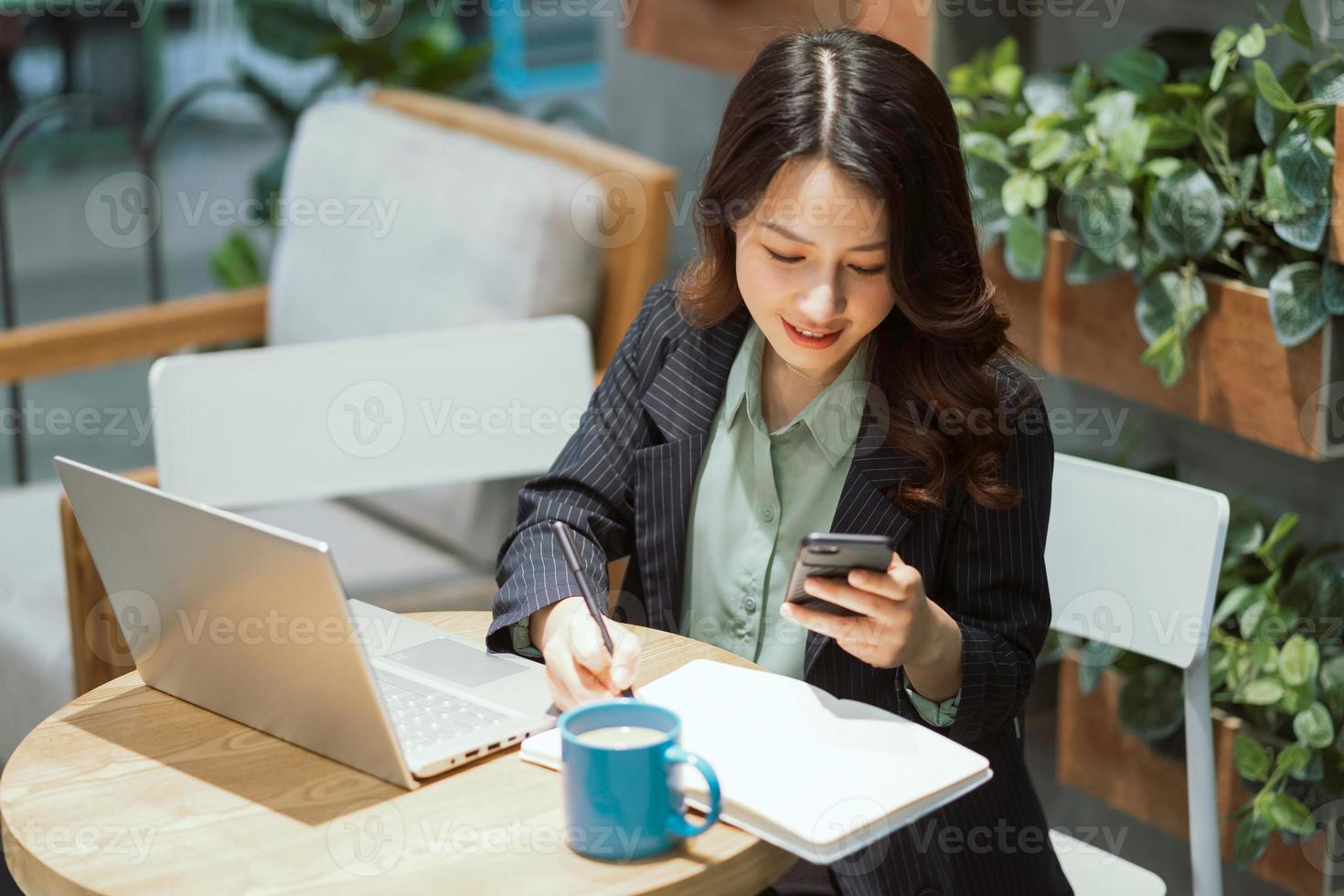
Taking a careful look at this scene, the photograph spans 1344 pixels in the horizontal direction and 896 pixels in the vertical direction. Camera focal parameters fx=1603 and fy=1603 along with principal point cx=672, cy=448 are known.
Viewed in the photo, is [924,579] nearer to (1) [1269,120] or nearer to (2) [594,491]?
(2) [594,491]

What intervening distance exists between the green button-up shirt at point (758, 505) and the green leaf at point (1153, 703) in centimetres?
89

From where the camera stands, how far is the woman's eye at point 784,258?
137 cm

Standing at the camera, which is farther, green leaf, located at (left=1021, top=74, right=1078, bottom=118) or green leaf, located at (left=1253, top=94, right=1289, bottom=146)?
green leaf, located at (left=1021, top=74, right=1078, bottom=118)

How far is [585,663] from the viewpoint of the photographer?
1304 millimetres

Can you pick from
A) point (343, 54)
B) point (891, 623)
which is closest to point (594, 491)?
point (891, 623)

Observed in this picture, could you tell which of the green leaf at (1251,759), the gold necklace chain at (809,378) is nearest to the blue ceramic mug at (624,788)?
the gold necklace chain at (809,378)

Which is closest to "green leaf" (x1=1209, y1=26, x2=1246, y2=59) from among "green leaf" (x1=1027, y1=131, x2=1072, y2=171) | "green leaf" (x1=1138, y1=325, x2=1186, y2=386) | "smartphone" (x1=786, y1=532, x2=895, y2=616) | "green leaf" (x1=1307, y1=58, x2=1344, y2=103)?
"green leaf" (x1=1307, y1=58, x2=1344, y2=103)

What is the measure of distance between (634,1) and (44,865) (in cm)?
222

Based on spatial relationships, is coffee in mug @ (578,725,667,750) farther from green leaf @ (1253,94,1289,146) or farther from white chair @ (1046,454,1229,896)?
green leaf @ (1253,94,1289,146)

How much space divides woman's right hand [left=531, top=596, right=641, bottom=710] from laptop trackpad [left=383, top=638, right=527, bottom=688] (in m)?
0.06

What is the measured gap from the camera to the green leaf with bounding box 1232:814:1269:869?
6.81 feet

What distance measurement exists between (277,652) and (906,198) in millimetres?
633

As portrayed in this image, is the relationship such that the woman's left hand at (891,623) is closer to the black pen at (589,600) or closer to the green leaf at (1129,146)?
the black pen at (589,600)

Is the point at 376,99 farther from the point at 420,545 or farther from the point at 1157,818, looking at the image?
the point at 1157,818
